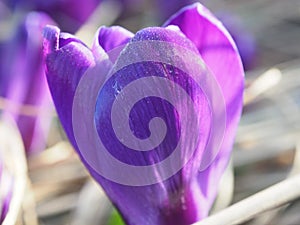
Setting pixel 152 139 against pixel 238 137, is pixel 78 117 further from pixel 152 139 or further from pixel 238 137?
pixel 238 137

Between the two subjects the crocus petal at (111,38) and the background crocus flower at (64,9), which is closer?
the crocus petal at (111,38)

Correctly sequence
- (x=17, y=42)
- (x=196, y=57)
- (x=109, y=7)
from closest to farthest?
(x=196, y=57), (x=17, y=42), (x=109, y=7)

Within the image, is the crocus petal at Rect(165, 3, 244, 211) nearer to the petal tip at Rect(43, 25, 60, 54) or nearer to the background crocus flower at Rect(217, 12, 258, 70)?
the petal tip at Rect(43, 25, 60, 54)

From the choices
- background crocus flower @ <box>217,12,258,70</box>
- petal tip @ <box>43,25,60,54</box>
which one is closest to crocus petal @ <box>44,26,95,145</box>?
petal tip @ <box>43,25,60,54</box>

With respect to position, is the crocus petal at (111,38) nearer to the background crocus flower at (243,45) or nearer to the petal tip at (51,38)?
the petal tip at (51,38)

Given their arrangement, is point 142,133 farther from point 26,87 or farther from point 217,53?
point 26,87

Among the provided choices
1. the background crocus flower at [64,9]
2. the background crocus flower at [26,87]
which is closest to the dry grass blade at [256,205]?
the background crocus flower at [26,87]

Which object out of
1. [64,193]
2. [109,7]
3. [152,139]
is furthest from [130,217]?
[109,7]
